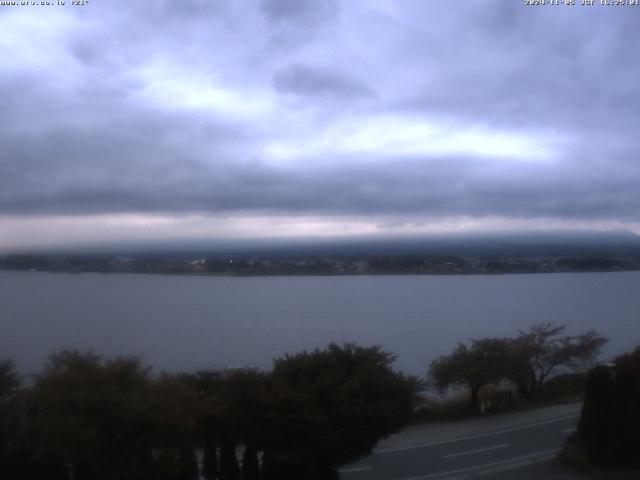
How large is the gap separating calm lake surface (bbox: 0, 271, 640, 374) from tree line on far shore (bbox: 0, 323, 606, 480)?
614 cm

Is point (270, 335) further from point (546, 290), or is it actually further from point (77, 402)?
point (546, 290)

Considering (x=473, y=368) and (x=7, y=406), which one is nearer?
(x=7, y=406)

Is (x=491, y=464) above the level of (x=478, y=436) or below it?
above

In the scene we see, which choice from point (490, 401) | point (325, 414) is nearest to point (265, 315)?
point (490, 401)

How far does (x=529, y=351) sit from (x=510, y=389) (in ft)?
6.14

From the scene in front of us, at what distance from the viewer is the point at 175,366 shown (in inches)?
878

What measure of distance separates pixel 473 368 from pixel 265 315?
A: 51.9 feet

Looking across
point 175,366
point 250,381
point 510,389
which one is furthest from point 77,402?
point 510,389

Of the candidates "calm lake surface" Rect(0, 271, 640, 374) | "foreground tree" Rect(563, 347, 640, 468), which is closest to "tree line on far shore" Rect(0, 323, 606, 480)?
"foreground tree" Rect(563, 347, 640, 468)

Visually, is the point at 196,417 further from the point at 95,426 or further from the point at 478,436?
the point at 478,436

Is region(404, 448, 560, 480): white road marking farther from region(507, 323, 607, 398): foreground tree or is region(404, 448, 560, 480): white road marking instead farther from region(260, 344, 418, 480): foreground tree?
region(507, 323, 607, 398): foreground tree

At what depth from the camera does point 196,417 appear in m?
12.0

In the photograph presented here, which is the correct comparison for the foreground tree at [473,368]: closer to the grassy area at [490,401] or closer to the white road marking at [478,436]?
the grassy area at [490,401]

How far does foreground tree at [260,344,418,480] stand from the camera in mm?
12570
